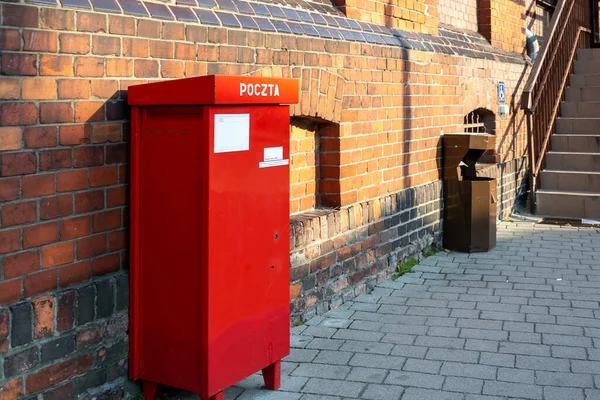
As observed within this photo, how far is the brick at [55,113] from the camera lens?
10.7ft

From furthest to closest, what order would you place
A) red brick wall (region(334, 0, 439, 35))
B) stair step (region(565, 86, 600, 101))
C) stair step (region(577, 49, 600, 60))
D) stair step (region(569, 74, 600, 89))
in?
stair step (region(577, 49, 600, 60)), stair step (region(569, 74, 600, 89)), stair step (region(565, 86, 600, 101)), red brick wall (region(334, 0, 439, 35))

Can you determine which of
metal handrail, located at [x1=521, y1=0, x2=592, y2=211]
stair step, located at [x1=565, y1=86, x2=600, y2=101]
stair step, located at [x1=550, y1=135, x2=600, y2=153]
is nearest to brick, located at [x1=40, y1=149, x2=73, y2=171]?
metal handrail, located at [x1=521, y1=0, x2=592, y2=211]

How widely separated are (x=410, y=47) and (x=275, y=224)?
135 inches

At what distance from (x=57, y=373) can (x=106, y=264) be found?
1.88 feet

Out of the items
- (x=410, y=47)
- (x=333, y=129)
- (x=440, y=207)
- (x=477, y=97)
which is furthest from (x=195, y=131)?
(x=477, y=97)

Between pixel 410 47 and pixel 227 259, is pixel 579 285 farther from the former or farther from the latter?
pixel 227 259

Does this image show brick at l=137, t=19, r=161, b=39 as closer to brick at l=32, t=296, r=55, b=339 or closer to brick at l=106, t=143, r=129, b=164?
brick at l=106, t=143, r=129, b=164

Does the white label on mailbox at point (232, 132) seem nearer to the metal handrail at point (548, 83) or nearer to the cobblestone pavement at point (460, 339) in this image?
the cobblestone pavement at point (460, 339)

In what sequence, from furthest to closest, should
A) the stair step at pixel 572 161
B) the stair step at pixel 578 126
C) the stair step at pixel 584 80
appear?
the stair step at pixel 584 80 → the stair step at pixel 578 126 → the stair step at pixel 572 161

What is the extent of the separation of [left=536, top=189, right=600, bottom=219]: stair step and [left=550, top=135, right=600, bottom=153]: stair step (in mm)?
926

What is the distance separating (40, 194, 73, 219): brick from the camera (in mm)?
3277

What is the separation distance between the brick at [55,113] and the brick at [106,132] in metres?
0.17

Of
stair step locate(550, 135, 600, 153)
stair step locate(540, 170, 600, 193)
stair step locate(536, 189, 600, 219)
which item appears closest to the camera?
stair step locate(536, 189, 600, 219)

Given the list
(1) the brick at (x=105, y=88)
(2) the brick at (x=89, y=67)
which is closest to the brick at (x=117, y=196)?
(1) the brick at (x=105, y=88)
